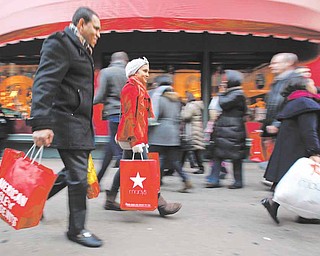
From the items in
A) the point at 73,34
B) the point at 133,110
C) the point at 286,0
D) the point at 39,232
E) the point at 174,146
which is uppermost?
the point at 286,0

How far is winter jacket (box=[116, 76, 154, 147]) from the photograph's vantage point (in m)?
4.30

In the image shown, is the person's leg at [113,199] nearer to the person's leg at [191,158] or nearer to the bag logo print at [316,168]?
the bag logo print at [316,168]

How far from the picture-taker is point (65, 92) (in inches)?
134

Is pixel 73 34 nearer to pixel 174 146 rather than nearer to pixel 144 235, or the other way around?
pixel 144 235

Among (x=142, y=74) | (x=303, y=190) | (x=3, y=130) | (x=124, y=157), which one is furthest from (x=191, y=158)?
(x=303, y=190)

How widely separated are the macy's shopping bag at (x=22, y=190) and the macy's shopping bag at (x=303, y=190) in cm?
219

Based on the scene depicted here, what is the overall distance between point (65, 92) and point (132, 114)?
1.02 meters

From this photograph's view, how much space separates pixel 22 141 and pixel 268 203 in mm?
6534

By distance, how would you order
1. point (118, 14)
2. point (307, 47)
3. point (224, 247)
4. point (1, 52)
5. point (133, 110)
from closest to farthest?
point (224, 247) < point (133, 110) < point (118, 14) < point (307, 47) < point (1, 52)

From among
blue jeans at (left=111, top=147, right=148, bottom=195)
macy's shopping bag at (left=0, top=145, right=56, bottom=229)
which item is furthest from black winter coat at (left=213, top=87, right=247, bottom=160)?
macy's shopping bag at (left=0, top=145, right=56, bottom=229)

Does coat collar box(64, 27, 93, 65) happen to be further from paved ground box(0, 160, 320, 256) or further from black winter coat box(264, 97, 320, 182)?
black winter coat box(264, 97, 320, 182)

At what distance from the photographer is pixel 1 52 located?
33.2 feet

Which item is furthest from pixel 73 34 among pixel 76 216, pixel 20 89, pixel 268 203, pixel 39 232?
pixel 20 89

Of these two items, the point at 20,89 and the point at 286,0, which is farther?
the point at 20,89
